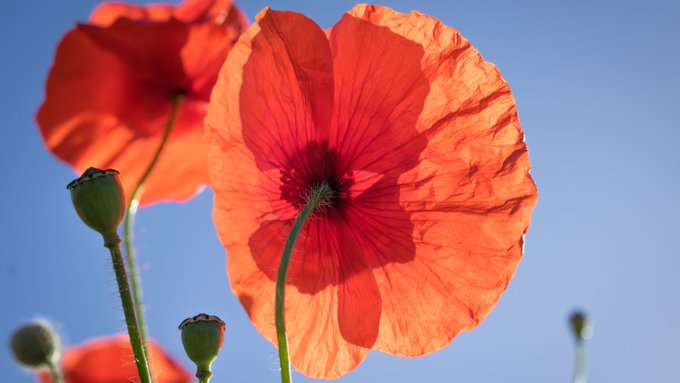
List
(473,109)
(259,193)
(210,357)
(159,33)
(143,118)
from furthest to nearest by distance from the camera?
(143,118), (159,33), (259,193), (473,109), (210,357)

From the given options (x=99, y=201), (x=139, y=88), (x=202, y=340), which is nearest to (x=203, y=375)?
(x=202, y=340)

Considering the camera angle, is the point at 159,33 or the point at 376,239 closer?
the point at 376,239

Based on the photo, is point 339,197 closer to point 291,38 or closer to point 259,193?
point 259,193

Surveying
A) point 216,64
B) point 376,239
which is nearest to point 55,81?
point 216,64

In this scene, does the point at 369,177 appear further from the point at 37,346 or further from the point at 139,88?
the point at 139,88

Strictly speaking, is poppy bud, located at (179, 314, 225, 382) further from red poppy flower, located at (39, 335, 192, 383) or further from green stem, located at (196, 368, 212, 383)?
red poppy flower, located at (39, 335, 192, 383)

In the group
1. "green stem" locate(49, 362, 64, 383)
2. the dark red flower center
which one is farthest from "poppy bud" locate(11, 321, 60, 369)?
the dark red flower center
